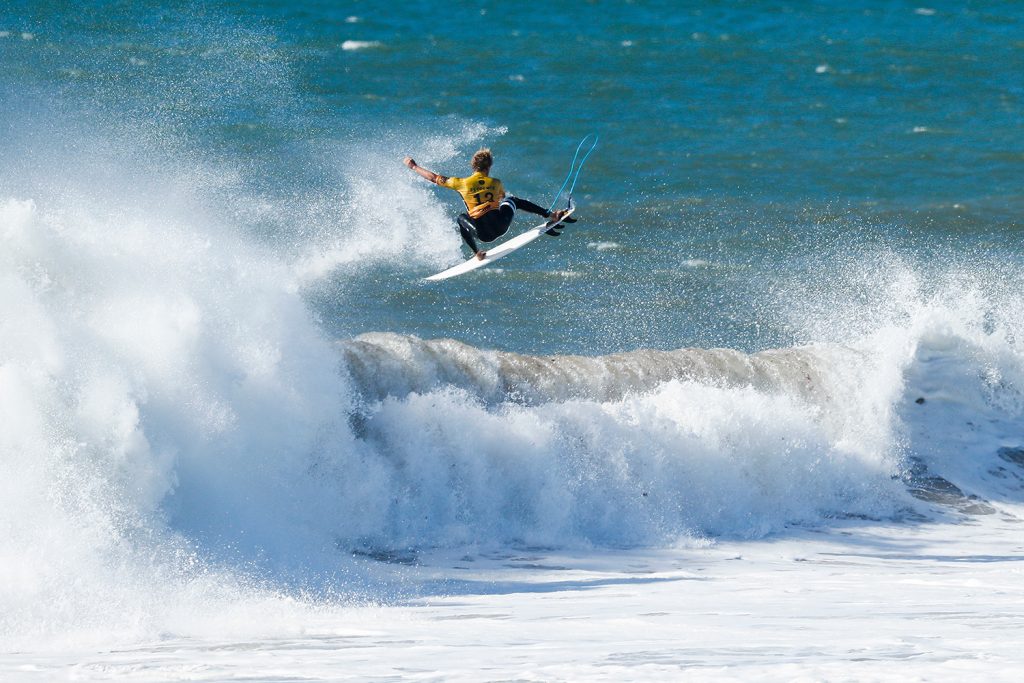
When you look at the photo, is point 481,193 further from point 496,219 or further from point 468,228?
point 468,228

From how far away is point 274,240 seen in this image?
18094 millimetres

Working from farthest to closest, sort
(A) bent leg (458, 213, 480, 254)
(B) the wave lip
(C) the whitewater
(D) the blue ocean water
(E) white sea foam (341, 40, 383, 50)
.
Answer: (E) white sea foam (341, 40, 383, 50), (B) the wave lip, (A) bent leg (458, 213, 480, 254), (D) the blue ocean water, (C) the whitewater

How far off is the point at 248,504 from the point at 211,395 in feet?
3.33

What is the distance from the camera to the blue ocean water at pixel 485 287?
11562 mm

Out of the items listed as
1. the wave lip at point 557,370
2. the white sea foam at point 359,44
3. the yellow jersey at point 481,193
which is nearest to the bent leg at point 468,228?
the yellow jersey at point 481,193

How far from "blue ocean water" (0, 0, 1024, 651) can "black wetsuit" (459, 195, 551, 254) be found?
1464 mm

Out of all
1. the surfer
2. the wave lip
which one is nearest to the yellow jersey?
the surfer

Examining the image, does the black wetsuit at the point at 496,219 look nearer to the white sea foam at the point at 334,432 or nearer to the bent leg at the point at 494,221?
the bent leg at the point at 494,221

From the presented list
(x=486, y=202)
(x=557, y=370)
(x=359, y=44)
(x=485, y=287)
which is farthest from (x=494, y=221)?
(x=359, y=44)

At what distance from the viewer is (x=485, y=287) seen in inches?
738

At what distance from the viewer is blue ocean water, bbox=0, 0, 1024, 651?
455 inches

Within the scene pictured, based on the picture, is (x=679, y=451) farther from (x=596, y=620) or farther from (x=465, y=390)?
(x=596, y=620)

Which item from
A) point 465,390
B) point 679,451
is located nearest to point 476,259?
point 465,390

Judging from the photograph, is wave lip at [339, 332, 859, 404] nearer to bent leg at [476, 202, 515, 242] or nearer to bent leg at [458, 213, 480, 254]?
bent leg at [458, 213, 480, 254]
